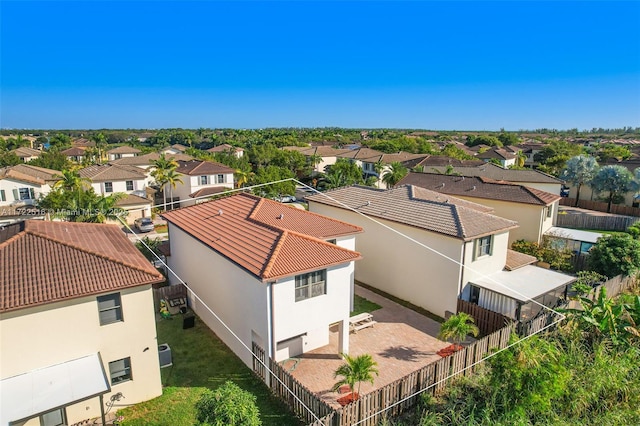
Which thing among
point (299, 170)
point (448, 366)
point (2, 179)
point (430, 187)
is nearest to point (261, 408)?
point (448, 366)

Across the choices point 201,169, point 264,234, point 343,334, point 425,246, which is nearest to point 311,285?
point 343,334

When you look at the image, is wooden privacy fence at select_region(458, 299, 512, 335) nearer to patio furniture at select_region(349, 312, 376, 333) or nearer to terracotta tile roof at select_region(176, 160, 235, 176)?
patio furniture at select_region(349, 312, 376, 333)

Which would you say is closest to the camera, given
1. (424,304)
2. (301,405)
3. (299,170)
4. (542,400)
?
(542,400)

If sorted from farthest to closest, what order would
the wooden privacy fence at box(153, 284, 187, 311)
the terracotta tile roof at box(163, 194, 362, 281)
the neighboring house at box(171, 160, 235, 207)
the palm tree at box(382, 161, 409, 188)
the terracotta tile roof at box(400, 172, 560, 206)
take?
the palm tree at box(382, 161, 409, 188)
the neighboring house at box(171, 160, 235, 207)
the terracotta tile roof at box(400, 172, 560, 206)
the wooden privacy fence at box(153, 284, 187, 311)
the terracotta tile roof at box(163, 194, 362, 281)

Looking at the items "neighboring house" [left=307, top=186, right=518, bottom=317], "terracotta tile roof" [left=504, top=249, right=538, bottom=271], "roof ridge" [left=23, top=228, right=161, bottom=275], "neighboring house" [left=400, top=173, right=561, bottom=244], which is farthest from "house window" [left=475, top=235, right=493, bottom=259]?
"roof ridge" [left=23, top=228, right=161, bottom=275]

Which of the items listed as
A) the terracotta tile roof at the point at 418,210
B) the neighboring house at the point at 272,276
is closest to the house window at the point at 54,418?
the neighboring house at the point at 272,276

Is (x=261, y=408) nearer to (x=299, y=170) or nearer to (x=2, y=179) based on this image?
(x=2, y=179)
